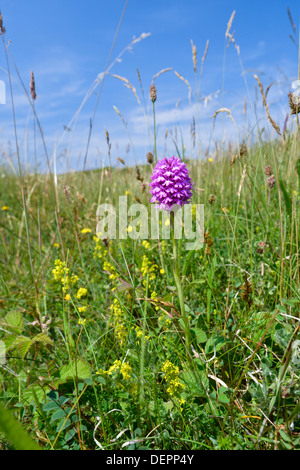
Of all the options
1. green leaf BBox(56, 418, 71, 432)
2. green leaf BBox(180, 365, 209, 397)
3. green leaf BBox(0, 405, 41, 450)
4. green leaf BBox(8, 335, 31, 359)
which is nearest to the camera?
green leaf BBox(0, 405, 41, 450)

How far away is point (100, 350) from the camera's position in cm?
154

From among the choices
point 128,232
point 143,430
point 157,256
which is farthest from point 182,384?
point 128,232

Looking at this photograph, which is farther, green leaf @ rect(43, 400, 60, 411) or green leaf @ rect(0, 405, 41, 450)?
green leaf @ rect(43, 400, 60, 411)

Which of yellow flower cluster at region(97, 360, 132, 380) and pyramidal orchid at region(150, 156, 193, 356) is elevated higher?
pyramidal orchid at region(150, 156, 193, 356)

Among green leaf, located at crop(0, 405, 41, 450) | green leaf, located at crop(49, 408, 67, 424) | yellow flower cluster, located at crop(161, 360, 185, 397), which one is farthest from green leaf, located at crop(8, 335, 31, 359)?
green leaf, located at crop(0, 405, 41, 450)

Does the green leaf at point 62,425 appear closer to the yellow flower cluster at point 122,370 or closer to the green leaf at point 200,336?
the yellow flower cluster at point 122,370

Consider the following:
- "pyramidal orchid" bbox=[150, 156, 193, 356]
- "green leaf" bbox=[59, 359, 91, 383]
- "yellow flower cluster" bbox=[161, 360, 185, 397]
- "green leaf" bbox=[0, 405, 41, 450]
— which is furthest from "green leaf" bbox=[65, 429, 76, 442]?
"green leaf" bbox=[0, 405, 41, 450]

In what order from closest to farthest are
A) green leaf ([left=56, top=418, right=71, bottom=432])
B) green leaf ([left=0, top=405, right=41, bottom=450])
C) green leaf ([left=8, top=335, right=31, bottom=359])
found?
green leaf ([left=0, top=405, right=41, bottom=450]), green leaf ([left=56, top=418, right=71, bottom=432]), green leaf ([left=8, top=335, right=31, bottom=359])

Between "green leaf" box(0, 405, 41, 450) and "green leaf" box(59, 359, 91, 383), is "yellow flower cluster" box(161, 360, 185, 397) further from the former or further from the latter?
"green leaf" box(0, 405, 41, 450)

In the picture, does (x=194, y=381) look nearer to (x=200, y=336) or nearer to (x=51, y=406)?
(x=200, y=336)

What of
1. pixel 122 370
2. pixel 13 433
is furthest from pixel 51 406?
pixel 13 433

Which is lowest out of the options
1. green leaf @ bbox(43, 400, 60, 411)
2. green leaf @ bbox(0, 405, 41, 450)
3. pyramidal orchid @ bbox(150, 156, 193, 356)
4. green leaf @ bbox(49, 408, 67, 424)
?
green leaf @ bbox(49, 408, 67, 424)
